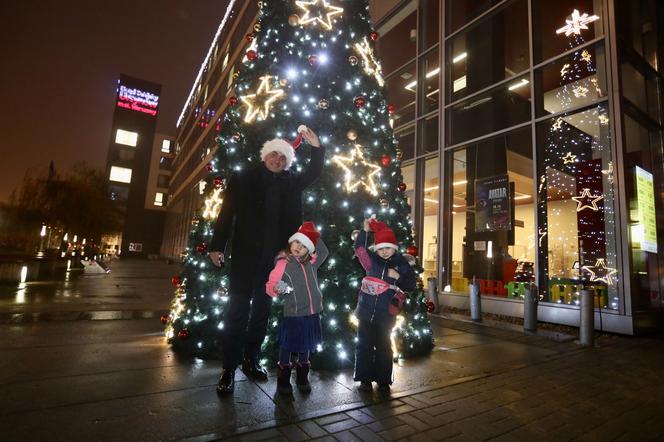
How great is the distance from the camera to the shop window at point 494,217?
29.2 feet

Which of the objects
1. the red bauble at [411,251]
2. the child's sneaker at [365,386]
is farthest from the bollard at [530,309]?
the child's sneaker at [365,386]

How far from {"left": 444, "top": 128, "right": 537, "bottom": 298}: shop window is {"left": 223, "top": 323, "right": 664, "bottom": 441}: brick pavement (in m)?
4.87

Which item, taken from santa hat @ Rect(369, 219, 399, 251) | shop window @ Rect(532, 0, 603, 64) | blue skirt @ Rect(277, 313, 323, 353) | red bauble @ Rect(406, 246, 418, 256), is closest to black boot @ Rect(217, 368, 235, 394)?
blue skirt @ Rect(277, 313, 323, 353)

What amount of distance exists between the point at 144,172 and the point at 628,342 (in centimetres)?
6177

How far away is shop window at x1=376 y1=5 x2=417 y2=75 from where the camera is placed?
13.1m

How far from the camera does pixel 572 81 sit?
325 inches

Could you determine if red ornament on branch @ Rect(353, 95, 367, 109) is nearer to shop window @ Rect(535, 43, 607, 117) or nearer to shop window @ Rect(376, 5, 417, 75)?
shop window @ Rect(535, 43, 607, 117)

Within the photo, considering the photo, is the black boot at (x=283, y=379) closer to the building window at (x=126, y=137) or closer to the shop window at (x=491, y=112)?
the shop window at (x=491, y=112)

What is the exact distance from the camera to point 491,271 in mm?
9336

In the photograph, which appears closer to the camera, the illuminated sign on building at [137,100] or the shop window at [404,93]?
the shop window at [404,93]

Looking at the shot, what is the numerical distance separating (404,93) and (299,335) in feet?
39.7

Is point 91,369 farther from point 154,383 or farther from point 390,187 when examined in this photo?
point 390,187

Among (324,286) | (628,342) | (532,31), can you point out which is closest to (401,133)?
(532,31)

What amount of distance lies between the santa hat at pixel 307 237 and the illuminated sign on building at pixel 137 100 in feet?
226
